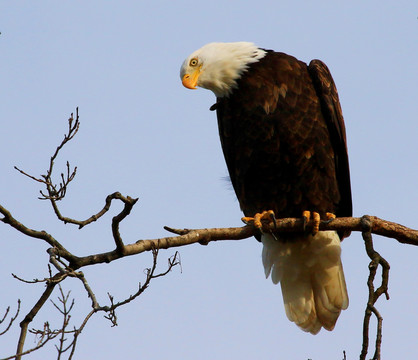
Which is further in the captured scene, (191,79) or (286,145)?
(191,79)

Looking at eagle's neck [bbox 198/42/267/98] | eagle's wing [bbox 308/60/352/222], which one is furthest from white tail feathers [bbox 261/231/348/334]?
eagle's neck [bbox 198/42/267/98]

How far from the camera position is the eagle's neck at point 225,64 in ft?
16.3

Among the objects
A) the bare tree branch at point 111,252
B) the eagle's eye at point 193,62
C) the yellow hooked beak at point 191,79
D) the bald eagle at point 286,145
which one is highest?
the eagle's eye at point 193,62

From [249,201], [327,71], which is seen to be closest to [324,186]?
[249,201]

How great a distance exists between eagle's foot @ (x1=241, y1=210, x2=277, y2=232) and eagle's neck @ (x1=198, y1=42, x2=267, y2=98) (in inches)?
38.1

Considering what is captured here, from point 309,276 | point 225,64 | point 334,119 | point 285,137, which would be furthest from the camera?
point 309,276

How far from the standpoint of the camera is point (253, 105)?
4727 mm

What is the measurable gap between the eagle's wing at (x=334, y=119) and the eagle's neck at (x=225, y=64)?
444 mm

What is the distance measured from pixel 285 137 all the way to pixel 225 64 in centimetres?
79

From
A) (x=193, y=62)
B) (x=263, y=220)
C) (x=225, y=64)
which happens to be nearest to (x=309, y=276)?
(x=263, y=220)

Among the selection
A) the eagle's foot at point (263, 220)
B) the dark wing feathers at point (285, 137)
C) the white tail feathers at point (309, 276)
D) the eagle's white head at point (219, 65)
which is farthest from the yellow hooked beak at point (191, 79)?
the white tail feathers at point (309, 276)

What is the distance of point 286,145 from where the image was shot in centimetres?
465

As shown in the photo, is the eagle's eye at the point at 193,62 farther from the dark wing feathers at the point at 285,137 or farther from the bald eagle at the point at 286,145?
the dark wing feathers at the point at 285,137

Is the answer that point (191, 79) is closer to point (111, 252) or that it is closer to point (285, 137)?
point (285, 137)
